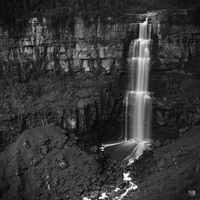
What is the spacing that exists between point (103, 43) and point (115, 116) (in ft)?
34.4

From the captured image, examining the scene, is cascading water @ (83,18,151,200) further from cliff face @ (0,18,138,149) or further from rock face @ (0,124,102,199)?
rock face @ (0,124,102,199)

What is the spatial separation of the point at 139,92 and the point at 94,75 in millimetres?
6858

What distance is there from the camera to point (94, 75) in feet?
134

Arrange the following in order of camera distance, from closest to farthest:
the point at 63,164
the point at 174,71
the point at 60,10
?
the point at 63,164 < the point at 60,10 < the point at 174,71

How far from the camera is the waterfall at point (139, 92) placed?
3847 centimetres

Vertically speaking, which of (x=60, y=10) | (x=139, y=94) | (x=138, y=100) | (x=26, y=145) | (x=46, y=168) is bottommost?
(x=46, y=168)

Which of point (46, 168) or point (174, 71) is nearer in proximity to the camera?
point (46, 168)

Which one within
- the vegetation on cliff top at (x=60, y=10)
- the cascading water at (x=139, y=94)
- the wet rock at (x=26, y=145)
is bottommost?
the wet rock at (x=26, y=145)

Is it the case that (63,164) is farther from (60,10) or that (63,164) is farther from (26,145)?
(60,10)

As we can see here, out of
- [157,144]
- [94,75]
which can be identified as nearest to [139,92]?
[94,75]

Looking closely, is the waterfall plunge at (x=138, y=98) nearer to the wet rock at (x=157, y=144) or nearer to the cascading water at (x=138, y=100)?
the cascading water at (x=138, y=100)

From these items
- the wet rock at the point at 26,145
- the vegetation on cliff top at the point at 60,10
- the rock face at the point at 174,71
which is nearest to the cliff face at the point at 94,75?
the rock face at the point at 174,71

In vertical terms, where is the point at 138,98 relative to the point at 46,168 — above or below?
above

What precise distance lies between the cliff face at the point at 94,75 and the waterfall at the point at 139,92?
0.95 metres
